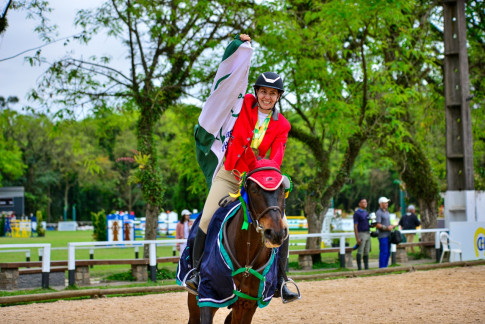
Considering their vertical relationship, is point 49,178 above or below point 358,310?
above

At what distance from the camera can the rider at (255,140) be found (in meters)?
5.53

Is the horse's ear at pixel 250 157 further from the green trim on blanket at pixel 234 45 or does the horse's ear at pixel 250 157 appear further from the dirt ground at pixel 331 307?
the dirt ground at pixel 331 307

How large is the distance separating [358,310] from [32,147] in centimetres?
5702

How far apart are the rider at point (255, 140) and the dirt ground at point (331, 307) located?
11.5 ft

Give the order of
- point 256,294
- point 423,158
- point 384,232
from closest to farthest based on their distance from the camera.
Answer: point 256,294
point 384,232
point 423,158

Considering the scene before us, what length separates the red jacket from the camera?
5.53 meters

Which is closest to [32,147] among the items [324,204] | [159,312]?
[324,204]

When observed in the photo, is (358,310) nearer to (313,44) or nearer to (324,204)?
(313,44)

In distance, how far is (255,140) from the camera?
5535 millimetres

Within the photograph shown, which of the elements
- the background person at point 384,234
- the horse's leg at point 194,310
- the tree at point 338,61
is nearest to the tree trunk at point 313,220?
the background person at point 384,234

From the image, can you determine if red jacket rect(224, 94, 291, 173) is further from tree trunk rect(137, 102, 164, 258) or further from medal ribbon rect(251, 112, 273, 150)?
tree trunk rect(137, 102, 164, 258)

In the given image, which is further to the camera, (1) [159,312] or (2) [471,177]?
(2) [471,177]

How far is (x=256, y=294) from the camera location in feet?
16.9

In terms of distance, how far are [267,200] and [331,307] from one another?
20.0 ft
